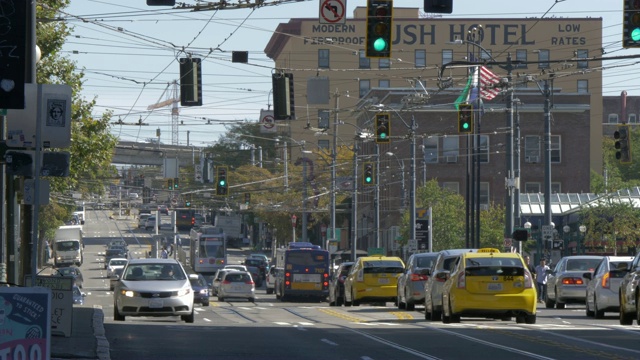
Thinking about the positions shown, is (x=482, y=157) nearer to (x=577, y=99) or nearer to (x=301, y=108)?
(x=577, y=99)

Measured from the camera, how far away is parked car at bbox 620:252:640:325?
24.6 meters

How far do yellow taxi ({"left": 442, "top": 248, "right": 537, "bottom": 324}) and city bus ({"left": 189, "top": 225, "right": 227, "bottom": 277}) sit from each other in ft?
198

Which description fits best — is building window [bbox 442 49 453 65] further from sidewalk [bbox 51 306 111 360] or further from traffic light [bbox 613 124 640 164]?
→ sidewalk [bbox 51 306 111 360]

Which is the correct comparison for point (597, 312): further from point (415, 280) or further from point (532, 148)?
point (532, 148)

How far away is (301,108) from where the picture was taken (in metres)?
116

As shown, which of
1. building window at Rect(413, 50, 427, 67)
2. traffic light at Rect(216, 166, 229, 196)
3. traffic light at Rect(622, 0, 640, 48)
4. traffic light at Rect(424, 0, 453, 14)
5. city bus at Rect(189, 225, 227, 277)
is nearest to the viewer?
traffic light at Rect(424, 0, 453, 14)

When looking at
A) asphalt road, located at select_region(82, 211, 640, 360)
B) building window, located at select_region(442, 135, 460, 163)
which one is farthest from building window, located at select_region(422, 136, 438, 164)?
asphalt road, located at select_region(82, 211, 640, 360)

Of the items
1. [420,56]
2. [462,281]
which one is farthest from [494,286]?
[420,56]

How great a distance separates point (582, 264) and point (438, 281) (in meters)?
10.4

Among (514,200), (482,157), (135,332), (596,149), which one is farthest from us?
(596,149)

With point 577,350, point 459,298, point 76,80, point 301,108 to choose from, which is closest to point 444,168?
point 301,108

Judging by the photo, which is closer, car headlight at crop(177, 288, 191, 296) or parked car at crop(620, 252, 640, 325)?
parked car at crop(620, 252, 640, 325)

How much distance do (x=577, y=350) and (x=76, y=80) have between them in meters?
26.6

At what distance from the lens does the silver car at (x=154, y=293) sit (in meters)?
29.5
